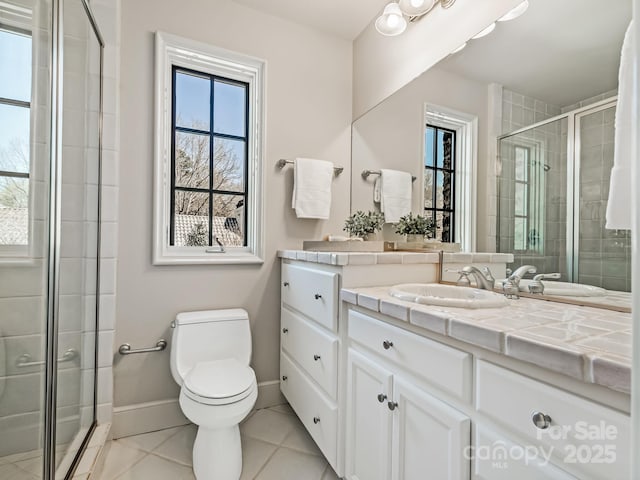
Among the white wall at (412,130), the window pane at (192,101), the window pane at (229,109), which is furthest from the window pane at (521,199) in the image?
the window pane at (192,101)

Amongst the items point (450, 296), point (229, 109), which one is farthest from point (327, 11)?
point (450, 296)

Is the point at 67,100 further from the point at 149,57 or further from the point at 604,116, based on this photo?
the point at 604,116

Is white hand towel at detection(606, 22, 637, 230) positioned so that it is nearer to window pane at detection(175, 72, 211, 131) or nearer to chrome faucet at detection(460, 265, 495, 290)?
chrome faucet at detection(460, 265, 495, 290)

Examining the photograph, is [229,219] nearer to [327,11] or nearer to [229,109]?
[229,109]

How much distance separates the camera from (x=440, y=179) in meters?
1.61

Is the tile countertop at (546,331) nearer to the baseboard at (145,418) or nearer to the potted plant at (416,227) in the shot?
the potted plant at (416,227)

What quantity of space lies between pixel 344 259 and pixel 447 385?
23.9 inches

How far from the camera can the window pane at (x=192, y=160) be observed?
193 centimetres

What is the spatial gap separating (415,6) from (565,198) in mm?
1270

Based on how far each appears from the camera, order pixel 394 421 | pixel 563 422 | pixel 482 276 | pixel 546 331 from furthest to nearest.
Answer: pixel 482 276, pixel 394 421, pixel 546 331, pixel 563 422

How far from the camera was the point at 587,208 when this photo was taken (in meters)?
1.00

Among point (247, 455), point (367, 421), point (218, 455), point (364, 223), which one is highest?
point (364, 223)

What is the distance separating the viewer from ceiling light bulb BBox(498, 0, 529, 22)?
1.20 meters

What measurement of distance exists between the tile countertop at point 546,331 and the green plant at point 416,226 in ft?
2.05
